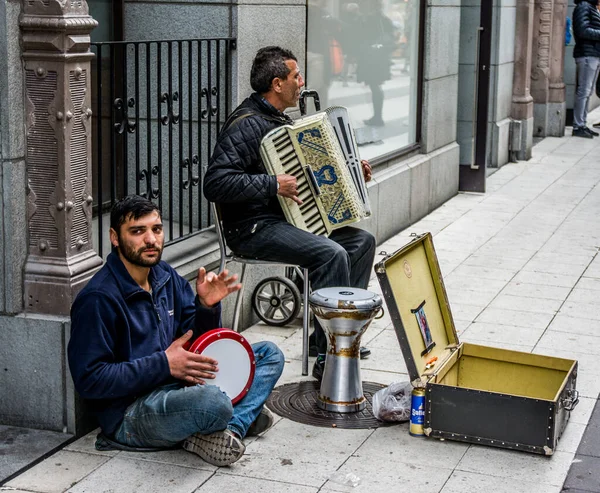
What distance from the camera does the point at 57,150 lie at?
509 centimetres

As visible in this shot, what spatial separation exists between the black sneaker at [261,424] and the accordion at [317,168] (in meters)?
1.20

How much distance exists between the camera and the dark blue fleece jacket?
188 inches

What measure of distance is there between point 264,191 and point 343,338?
0.89 m

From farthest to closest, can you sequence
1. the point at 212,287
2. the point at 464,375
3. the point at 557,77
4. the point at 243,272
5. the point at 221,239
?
the point at 557,77, the point at 243,272, the point at 221,239, the point at 464,375, the point at 212,287

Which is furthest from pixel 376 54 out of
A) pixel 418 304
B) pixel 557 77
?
pixel 557 77

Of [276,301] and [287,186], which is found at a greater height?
[287,186]

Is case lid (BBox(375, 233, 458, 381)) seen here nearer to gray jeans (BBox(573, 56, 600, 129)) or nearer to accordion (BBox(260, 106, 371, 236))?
accordion (BBox(260, 106, 371, 236))

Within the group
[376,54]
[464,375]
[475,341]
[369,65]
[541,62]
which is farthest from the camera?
[541,62]

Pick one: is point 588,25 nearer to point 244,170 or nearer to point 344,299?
point 244,170

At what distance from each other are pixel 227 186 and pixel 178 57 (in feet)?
3.57

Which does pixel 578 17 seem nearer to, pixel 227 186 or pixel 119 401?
pixel 227 186

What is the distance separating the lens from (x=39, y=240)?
17.1 feet

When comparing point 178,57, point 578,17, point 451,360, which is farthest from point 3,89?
point 578,17

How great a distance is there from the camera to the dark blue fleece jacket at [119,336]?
478 cm
